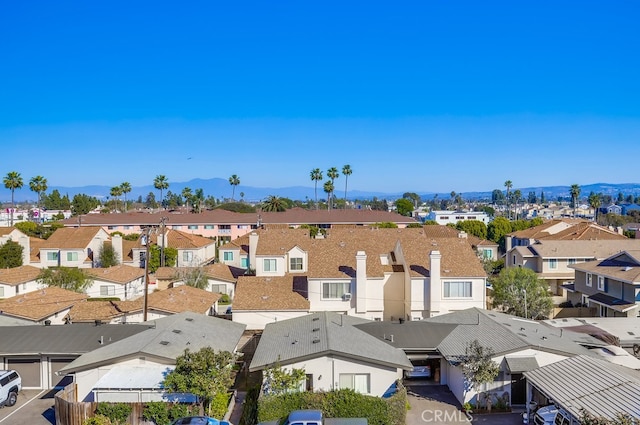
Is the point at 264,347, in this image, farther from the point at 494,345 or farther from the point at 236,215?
the point at 236,215

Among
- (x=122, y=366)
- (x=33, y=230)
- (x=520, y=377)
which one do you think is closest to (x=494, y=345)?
(x=520, y=377)

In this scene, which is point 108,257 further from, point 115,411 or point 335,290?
point 115,411

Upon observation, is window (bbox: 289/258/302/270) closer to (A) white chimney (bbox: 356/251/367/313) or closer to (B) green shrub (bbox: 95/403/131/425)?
(A) white chimney (bbox: 356/251/367/313)

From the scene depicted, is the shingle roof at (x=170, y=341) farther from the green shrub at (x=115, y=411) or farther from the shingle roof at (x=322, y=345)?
the green shrub at (x=115, y=411)

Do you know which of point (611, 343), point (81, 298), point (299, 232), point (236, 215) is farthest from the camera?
point (236, 215)

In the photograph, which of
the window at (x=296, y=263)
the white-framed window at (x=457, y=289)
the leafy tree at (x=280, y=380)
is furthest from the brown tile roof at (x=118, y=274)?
the leafy tree at (x=280, y=380)

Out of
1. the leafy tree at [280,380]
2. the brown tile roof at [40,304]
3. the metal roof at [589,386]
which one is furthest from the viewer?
the brown tile roof at [40,304]
